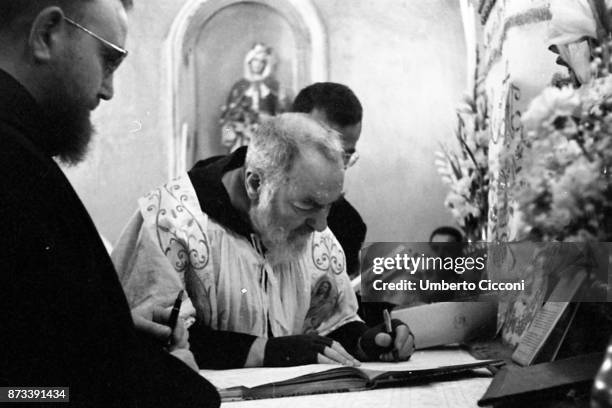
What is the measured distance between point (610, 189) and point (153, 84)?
1111 mm

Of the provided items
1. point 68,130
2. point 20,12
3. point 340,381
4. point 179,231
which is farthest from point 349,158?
point 20,12

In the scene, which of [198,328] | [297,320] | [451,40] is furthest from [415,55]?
[198,328]

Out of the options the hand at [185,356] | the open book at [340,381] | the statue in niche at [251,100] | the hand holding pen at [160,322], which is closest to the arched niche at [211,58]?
the statue in niche at [251,100]

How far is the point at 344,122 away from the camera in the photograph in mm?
2049

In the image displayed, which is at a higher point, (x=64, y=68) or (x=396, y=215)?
(x=64, y=68)

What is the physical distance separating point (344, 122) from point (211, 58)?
14.4 inches

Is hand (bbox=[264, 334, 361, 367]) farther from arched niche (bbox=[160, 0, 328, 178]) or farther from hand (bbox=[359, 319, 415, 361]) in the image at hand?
arched niche (bbox=[160, 0, 328, 178])

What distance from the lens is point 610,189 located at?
5.31 ft

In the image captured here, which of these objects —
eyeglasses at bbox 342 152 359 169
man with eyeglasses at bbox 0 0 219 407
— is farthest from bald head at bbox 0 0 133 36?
eyeglasses at bbox 342 152 359 169

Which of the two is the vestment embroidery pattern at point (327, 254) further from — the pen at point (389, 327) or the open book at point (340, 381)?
the open book at point (340, 381)

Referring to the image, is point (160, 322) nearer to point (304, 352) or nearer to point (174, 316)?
point (174, 316)

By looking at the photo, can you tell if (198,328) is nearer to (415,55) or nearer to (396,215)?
(396,215)

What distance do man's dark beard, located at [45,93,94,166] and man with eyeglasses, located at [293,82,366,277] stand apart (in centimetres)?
53

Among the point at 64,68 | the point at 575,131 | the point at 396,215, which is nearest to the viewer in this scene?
the point at 575,131
